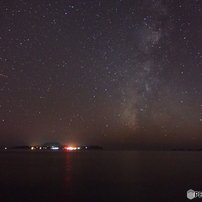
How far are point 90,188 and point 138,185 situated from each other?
18.6ft

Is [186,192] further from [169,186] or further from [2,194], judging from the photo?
[2,194]

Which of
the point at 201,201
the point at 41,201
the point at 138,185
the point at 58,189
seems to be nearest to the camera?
the point at 201,201

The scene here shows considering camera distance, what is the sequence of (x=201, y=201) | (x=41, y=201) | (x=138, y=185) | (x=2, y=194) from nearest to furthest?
(x=201, y=201)
(x=41, y=201)
(x=2, y=194)
(x=138, y=185)

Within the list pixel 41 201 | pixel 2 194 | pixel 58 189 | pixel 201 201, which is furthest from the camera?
pixel 58 189

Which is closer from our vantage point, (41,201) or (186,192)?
(41,201)

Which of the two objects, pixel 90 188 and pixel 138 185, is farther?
pixel 138 185

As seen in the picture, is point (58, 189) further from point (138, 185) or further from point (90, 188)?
point (138, 185)

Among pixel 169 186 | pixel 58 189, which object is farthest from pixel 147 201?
pixel 58 189

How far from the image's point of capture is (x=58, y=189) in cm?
2780

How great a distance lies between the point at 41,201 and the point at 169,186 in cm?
1423

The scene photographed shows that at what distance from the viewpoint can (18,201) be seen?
21625 millimetres

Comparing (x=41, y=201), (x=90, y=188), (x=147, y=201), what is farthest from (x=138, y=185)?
(x=41, y=201)

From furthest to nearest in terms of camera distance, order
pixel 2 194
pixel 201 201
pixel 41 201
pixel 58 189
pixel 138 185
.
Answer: pixel 138 185
pixel 58 189
pixel 2 194
pixel 41 201
pixel 201 201

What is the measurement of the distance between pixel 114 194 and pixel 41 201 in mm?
6806
